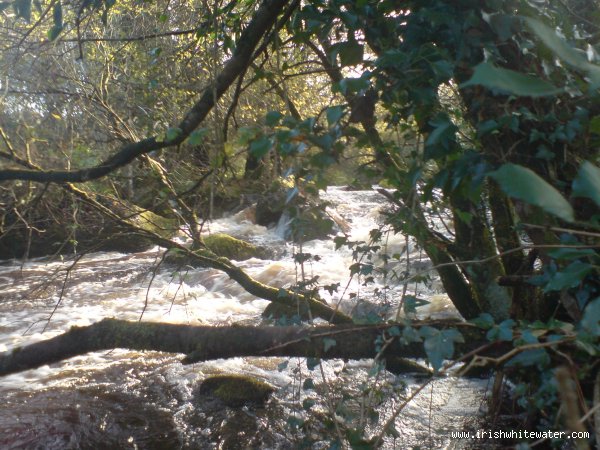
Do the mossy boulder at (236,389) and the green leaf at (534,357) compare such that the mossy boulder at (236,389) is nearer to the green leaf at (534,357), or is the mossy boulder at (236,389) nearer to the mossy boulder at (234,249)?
the green leaf at (534,357)

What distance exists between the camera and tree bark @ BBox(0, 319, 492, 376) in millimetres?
2803

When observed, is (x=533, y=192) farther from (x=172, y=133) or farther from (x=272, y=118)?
(x=172, y=133)

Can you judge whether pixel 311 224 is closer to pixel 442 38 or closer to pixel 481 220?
pixel 442 38

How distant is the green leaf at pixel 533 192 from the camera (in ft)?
2.19

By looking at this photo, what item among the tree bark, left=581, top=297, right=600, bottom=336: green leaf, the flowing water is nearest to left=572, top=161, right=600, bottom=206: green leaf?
left=581, top=297, right=600, bottom=336: green leaf

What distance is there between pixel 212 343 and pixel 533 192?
102 inches

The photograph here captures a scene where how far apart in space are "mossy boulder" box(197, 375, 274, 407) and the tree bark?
6.11 ft

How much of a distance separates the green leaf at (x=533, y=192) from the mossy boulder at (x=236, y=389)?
4.55 m

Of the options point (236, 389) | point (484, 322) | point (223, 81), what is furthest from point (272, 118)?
point (236, 389)

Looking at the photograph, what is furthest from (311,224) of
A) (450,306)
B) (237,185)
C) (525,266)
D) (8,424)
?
(450,306)

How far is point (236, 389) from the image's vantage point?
16.7ft

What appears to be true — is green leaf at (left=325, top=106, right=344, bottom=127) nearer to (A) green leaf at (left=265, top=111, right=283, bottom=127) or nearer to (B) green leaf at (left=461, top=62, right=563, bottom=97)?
(A) green leaf at (left=265, top=111, right=283, bottom=127)

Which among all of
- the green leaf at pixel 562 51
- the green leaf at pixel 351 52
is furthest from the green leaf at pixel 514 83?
the green leaf at pixel 351 52

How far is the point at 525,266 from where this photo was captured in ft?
10.3
